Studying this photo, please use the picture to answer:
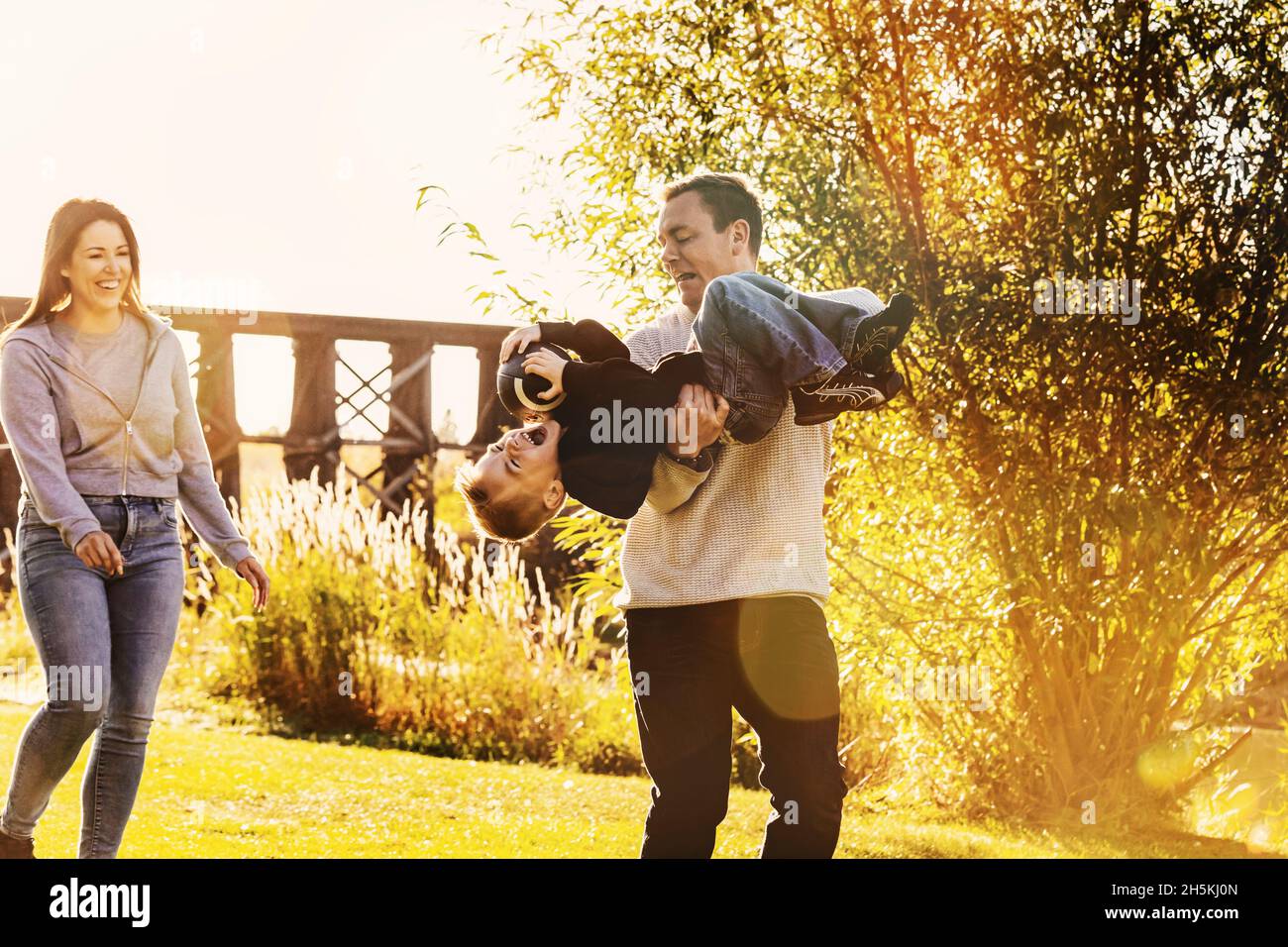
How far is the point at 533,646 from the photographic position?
8.00 metres

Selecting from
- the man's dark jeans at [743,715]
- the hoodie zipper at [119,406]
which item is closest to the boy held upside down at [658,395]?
the man's dark jeans at [743,715]

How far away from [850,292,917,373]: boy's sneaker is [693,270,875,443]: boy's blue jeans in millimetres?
17

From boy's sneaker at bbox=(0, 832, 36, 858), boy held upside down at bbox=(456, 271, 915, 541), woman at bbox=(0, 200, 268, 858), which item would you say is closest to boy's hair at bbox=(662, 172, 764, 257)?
boy held upside down at bbox=(456, 271, 915, 541)

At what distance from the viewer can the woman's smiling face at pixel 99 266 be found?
11.2ft

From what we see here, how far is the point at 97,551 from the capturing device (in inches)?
124

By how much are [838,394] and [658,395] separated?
1.28 ft

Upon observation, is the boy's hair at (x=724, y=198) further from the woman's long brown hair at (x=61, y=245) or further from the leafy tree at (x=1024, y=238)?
the leafy tree at (x=1024, y=238)

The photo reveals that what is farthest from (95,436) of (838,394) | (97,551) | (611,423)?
(838,394)

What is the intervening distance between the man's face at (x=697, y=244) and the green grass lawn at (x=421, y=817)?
9.96 ft

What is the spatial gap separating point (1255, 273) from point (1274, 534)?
119 cm

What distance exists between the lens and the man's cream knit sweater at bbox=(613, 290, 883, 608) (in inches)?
109

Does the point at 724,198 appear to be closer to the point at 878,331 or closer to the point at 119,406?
the point at 878,331

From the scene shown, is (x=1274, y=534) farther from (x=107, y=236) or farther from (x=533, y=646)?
(x=107, y=236)
